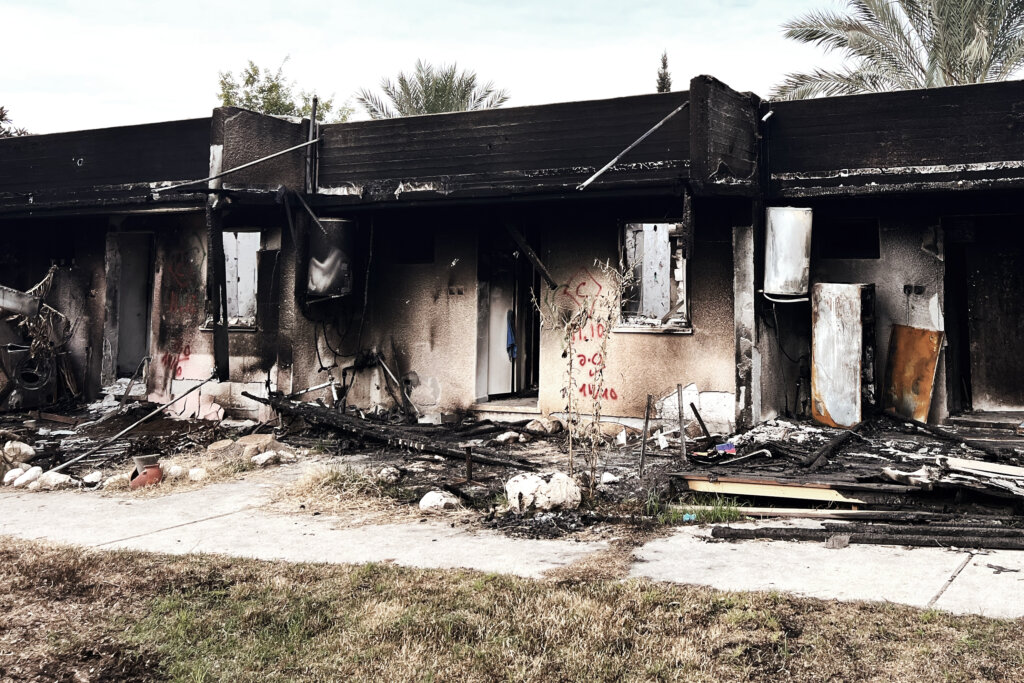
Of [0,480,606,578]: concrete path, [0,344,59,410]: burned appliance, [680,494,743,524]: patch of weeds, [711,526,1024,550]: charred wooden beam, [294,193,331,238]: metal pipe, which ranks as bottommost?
[0,480,606,578]: concrete path

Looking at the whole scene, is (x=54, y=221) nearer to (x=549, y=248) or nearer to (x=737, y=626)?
(x=549, y=248)

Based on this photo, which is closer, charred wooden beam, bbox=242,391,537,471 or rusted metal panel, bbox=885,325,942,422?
charred wooden beam, bbox=242,391,537,471

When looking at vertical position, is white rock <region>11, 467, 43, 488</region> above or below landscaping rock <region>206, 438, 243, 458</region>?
below

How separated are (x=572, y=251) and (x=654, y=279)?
1.20 meters

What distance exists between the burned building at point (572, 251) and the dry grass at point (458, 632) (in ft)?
18.3

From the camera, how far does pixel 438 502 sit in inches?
274

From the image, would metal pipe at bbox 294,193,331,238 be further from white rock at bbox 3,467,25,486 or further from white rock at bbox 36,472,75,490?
white rock at bbox 3,467,25,486

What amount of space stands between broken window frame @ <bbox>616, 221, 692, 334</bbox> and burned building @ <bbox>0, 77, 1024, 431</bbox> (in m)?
0.03

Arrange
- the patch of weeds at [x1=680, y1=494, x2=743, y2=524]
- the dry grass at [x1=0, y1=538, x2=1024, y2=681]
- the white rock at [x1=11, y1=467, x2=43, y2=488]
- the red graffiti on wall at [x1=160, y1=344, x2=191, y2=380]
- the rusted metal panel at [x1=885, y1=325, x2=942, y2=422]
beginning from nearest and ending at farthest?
the dry grass at [x1=0, y1=538, x2=1024, y2=681]
the patch of weeds at [x1=680, y1=494, x2=743, y2=524]
the white rock at [x1=11, y1=467, x2=43, y2=488]
the rusted metal panel at [x1=885, y1=325, x2=942, y2=422]
the red graffiti on wall at [x1=160, y1=344, x2=191, y2=380]

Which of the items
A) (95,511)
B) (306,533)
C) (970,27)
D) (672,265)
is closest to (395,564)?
(306,533)

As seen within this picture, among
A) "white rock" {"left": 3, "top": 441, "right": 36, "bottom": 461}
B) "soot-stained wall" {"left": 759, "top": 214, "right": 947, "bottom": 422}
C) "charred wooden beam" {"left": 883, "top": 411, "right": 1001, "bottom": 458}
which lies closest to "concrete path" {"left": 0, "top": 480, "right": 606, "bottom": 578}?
"white rock" {"left": 3, "top": 441, "right": 36, "bottom": 461}

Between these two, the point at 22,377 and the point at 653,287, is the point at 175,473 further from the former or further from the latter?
the point at 653,287

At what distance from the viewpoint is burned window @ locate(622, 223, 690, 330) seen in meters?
10.6

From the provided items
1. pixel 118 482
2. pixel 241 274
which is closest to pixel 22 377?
pixel 241 274
